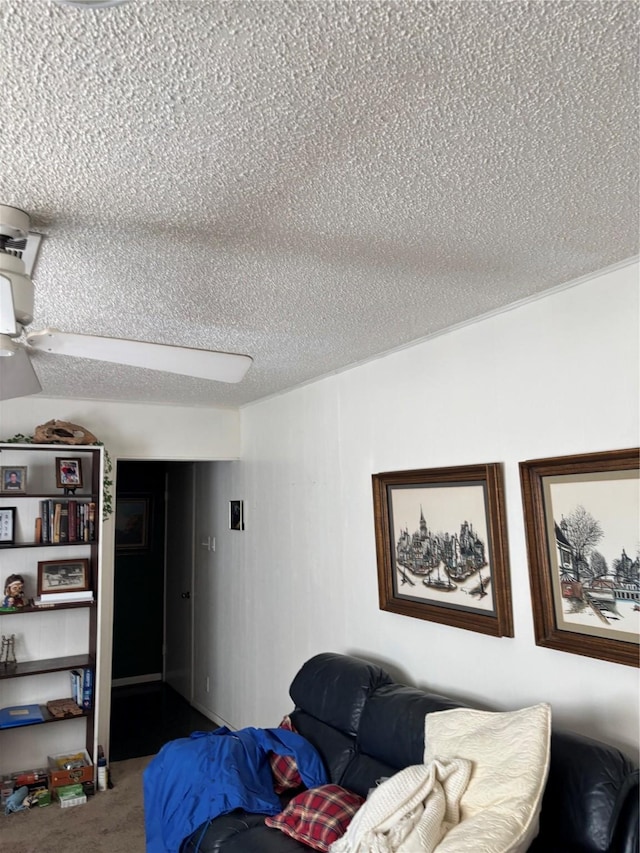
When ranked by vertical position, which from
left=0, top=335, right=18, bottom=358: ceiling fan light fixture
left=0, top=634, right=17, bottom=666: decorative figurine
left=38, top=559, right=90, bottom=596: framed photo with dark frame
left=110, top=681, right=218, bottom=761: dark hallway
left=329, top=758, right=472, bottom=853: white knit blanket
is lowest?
left=110, top=681, right=218, bottom=761: dark hallway

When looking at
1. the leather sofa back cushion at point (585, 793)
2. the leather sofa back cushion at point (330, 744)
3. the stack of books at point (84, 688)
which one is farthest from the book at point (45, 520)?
the leather sofa back cushion at point (585, 793)

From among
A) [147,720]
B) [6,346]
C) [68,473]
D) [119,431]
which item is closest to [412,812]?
[6,346]

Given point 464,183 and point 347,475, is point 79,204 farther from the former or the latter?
point 347,475

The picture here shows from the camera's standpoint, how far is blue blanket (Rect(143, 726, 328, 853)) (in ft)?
8.54

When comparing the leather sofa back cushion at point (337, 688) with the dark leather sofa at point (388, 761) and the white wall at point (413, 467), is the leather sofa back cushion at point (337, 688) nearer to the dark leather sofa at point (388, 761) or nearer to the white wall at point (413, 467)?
the dark leather sofa at point (388, 761)

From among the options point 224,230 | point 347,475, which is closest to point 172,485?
point 347,475

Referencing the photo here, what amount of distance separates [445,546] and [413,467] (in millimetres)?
457

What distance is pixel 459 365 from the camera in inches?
114

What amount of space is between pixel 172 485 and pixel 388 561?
13.1 ft

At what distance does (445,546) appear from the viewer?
2879mm

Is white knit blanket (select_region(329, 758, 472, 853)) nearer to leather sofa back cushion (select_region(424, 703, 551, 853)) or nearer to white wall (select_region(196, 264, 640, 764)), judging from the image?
leather sofa back cushion (select_region(424, 703, 551, 853))

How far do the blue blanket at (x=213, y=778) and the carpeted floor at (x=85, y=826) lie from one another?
73cm

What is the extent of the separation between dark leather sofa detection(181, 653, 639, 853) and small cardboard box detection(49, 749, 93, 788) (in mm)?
1685

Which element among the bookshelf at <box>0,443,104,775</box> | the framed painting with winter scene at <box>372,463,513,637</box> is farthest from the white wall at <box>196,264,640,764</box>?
the bookshelf at <box>0,443,104,775</box>
